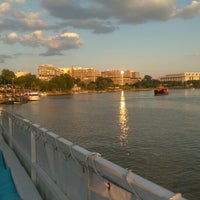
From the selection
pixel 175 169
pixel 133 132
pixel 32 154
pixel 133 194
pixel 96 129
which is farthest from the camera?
pixel 96 129

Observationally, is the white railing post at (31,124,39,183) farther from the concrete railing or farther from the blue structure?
the blue structure

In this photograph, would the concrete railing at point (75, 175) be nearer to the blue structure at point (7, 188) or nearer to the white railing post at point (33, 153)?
the white railing post at point (33, 153)

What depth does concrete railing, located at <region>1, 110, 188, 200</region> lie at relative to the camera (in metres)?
3.11

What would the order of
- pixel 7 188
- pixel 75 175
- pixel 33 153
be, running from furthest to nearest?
pixel 33 153 < pixel 7 188 < pixel 75 175

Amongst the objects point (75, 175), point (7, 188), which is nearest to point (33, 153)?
point (7, 188)

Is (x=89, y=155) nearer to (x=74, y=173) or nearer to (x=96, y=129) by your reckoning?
(x=74, y=173)

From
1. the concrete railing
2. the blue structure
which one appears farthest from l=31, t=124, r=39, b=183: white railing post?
the blue structure

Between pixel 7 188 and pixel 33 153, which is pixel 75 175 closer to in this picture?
pixel 7 188

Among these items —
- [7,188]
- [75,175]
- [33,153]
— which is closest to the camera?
[75,175]

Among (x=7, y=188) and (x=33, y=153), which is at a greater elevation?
(x=33, y=153)

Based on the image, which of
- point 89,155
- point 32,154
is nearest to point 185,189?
point 32,154

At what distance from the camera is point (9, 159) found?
10.3m

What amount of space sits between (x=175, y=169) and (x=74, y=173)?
1700cm

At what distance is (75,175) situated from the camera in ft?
16.8
